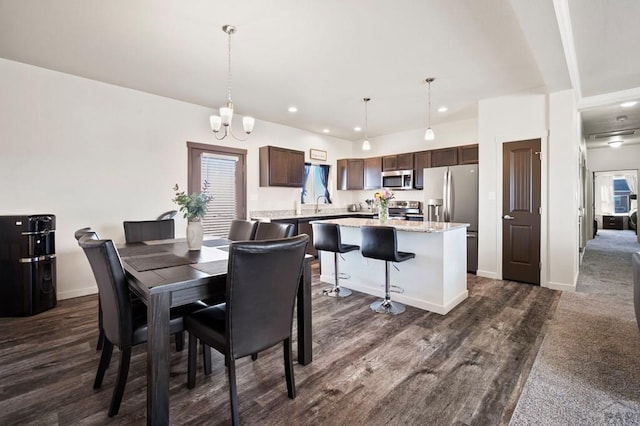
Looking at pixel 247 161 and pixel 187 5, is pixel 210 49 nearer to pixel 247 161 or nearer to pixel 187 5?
pixel 187 5

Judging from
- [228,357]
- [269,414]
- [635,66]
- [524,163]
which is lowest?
[269,414]

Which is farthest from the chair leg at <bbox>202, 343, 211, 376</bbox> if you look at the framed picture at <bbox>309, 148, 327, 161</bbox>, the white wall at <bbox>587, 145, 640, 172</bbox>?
the white wall at <bbox>587, 145, 640, 172</bbox>

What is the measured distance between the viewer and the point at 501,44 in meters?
2.81

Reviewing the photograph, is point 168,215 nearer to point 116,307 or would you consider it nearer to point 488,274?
point 116,307

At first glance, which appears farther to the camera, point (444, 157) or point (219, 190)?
point (444, 157)

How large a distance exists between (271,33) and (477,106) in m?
3.52

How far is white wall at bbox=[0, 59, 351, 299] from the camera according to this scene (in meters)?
3.30

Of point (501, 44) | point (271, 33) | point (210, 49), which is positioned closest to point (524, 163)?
point (501, 44)

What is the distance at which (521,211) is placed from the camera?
4.20 meters

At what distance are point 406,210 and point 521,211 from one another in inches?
89.2

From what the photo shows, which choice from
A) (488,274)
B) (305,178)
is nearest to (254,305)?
(488,274)

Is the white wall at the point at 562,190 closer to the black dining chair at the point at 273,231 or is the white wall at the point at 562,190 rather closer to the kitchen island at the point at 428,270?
the kitchen island at the point at 428,270

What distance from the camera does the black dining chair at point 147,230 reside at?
10.0 feet

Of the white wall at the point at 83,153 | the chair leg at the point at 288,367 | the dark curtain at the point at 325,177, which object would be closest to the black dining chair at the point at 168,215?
the white wall at the point at 83,153
